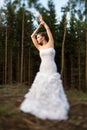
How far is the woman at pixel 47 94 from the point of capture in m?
7.42

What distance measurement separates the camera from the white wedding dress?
7406mm

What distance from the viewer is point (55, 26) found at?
2709 centimetres

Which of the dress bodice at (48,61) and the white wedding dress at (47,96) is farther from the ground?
the dress bodice at (48,61)

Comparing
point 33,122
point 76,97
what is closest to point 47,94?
point 33,122

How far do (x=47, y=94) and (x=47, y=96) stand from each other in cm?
4

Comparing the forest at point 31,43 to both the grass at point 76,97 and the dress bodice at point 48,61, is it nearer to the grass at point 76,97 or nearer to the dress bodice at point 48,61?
the grass at point 76,97

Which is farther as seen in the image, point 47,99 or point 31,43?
point 31,43

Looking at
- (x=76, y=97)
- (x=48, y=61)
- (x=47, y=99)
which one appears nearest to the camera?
(x=47, y=99)

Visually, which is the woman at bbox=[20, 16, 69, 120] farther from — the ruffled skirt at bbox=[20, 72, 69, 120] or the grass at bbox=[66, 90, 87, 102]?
the grass at bbox=[66, 90, 87, 102]

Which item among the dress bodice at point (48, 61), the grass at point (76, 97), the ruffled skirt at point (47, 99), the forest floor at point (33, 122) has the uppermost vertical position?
the dress bodice at point (48, 61)

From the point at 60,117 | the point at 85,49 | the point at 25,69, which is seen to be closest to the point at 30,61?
the point at 25,69

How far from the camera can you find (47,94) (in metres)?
7.64

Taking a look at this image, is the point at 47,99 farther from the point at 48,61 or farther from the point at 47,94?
the point at 48,61

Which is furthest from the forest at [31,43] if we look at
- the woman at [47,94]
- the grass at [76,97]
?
the woman at [47,94]
